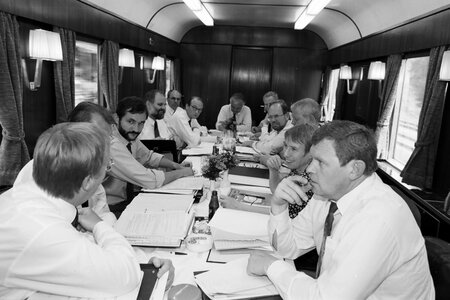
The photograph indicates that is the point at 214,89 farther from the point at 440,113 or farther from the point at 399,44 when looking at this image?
the point at 440,113

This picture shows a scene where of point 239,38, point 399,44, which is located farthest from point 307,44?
point 399,44

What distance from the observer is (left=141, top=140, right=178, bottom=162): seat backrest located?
4.11m

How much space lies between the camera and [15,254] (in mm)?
1153

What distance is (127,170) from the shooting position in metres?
2.72

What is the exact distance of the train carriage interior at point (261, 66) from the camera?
11.6ft

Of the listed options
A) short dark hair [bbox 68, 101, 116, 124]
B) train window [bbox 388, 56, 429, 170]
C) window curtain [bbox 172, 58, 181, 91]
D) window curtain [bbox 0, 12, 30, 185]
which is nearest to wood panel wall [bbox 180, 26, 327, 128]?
window curtain [bbox 172, 58, 181, 91]

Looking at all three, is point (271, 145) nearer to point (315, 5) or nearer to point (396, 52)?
point (315, 5)

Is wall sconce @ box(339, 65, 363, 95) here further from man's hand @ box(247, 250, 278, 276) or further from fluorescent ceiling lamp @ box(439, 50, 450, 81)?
man's hand @ box(247, 250, 278, 276)

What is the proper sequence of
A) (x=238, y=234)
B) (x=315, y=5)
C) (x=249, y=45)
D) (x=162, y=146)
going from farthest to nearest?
(x=249, y=45)
(x=315, y=5)
(x=162, y=146)
(x=238, y=234)

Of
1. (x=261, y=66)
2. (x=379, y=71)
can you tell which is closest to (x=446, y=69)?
(x=379, y=71)

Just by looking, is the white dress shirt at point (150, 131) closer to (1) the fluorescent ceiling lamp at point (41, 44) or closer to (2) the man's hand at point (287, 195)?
(1) the fluorescent ceiling lamp at point (41, 44)

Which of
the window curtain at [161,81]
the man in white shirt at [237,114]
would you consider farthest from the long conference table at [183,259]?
the window curtain at [161,81]

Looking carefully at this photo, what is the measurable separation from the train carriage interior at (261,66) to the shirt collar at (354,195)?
1.46 ft

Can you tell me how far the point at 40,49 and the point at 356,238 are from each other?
3.56 metres
